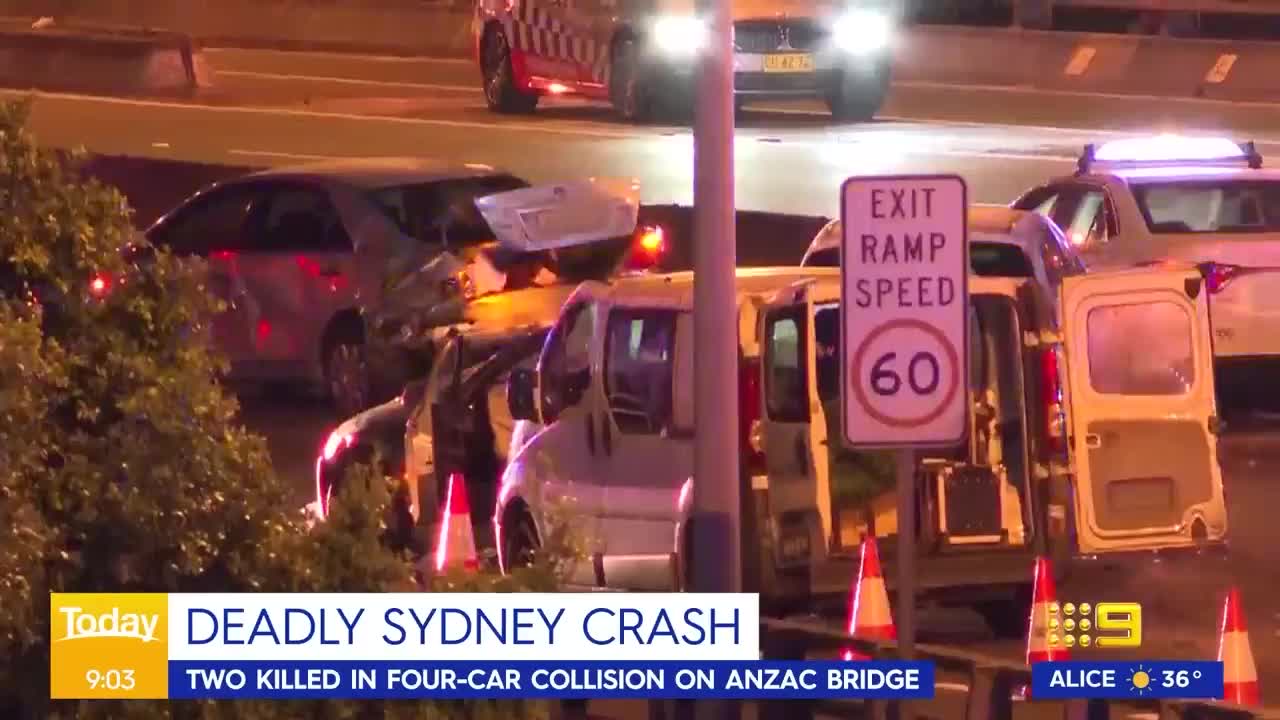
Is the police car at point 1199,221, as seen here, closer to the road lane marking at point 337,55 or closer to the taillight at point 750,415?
the taillight at point 750,415

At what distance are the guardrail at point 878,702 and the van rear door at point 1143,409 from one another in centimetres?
289

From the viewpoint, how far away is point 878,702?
7816 mm

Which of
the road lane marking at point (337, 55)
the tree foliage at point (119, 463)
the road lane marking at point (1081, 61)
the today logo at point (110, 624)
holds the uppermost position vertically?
the road lane marking at point (337, 55)

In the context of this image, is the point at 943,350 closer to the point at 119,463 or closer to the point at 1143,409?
the point at 119,463

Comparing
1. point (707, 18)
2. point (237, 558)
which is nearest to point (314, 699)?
point (237, 558)

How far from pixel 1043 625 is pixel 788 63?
64.7 feet

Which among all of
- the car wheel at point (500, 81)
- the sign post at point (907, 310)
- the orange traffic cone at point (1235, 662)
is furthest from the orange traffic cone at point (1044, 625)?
the car wheel at point (500, 81)

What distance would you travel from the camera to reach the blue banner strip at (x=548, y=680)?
20.4 feet

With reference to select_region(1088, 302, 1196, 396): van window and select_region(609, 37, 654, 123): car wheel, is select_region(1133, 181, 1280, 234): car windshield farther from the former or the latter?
select_region(609, 37, 654, 123): car wheel

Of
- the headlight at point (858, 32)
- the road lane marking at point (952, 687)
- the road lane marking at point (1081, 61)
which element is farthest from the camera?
the road lane marking at point (1081, 61)

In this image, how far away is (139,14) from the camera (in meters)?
45.4

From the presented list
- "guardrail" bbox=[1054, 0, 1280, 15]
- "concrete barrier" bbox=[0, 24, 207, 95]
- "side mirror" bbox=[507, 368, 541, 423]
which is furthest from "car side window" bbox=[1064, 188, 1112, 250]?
"concrete barrier" bbox=[0, 24, 207, 95]

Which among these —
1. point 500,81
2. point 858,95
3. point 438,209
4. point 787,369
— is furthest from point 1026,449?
point 500,81

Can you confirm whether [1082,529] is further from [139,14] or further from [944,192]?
[139,14]
